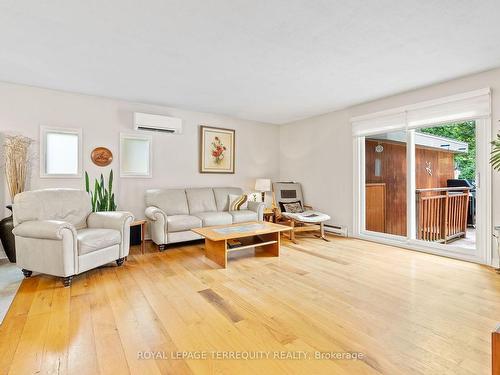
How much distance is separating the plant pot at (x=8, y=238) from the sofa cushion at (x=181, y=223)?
1.81 metres

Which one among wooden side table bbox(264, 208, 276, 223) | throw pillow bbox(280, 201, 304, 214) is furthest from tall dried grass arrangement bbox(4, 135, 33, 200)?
throw pillow bbox(280, 201, 304, 214)

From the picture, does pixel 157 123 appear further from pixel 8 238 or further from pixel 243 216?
pixel 8 238

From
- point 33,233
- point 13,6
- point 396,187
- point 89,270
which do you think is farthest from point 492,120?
point 33,233

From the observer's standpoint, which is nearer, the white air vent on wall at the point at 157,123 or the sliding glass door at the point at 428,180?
the sliding glass door at the point at 428,180

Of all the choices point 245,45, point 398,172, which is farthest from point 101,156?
point 398,172

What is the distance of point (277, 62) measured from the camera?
289 cm

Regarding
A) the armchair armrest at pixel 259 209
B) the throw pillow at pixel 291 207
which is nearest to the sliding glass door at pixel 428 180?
the throw pillow at pixel 291 207

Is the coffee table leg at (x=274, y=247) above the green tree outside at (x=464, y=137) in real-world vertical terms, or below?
below

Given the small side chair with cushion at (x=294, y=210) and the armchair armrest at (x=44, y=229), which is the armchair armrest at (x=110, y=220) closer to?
the armchair armrest at (x=44, y=229)

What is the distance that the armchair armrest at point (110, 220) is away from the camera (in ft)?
10.3

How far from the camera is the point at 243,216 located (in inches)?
178

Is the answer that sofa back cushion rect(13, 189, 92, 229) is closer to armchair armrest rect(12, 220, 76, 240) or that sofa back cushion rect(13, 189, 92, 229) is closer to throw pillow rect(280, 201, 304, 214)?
armchair armrest rect(12, 220, 76, 240)

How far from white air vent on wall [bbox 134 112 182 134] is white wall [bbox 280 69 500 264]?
2.51 m

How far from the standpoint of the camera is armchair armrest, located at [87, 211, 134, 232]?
3.14 metres
